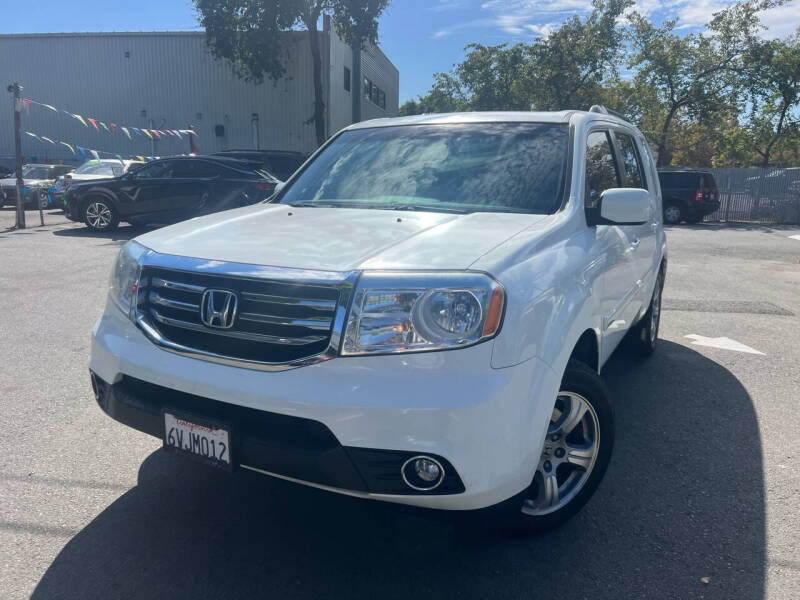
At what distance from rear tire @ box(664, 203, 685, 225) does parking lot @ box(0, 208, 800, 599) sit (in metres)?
16.8

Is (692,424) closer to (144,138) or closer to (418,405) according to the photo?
(418,405)

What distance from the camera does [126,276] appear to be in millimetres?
2783

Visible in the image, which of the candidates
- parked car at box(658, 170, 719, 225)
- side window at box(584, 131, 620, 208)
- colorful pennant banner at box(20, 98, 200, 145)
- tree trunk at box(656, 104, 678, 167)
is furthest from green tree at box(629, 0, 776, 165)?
side window at box(584, 131, 620, 208)

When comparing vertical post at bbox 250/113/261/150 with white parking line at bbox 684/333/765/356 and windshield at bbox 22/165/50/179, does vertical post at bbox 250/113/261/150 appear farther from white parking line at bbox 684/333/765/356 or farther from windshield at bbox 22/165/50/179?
white parking line at bbox 684/333/765/356

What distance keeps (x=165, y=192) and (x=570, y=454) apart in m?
12.4

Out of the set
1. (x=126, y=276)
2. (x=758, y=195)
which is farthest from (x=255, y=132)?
(x=126, y=276)

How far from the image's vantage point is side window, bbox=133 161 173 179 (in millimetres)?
13719

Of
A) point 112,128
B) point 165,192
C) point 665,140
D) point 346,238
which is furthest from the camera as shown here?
point 665,140

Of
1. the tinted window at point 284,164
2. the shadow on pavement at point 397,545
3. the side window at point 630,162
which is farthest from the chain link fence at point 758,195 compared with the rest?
the shadow on pavement at point 397,545

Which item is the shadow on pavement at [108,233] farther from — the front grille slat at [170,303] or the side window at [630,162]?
the front grille slat at [170,303]

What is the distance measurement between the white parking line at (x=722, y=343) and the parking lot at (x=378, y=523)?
3.13 ft

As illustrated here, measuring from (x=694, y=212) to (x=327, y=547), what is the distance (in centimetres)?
2001

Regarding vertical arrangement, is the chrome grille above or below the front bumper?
above

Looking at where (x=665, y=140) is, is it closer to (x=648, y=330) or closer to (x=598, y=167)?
(x=648, y=330)
